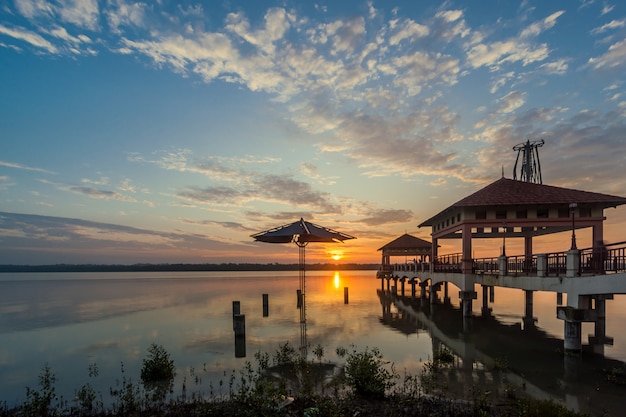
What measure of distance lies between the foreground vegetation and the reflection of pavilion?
0.60 metres

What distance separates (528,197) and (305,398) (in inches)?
701

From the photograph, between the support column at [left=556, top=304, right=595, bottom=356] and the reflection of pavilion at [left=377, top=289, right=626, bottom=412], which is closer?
the reflection of pavilion at [left=377, top=289, right=626, bottom=412]

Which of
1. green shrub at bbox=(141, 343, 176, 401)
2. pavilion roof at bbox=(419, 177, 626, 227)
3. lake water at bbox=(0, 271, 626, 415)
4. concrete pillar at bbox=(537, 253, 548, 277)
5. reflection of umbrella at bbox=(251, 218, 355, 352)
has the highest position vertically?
pavilion roof at bbox=(419, 177, 626, 227)

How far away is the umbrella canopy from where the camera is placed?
14375 mm

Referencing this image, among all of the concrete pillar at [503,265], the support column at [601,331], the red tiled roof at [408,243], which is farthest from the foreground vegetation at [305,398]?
the red tiled roof at [408,243]

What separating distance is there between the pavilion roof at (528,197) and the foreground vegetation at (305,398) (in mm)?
12258

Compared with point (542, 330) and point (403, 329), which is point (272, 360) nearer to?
point (403, 329)

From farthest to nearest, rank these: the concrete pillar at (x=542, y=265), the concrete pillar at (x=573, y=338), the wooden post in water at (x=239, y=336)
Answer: the concrete pillar at (x=542, y=265), the wooden post in water at (x=239, y=336), the concrete pillar at (x=573, y=338)

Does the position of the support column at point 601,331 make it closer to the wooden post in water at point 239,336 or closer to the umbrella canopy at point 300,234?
the umbrella canopy at point 300,234

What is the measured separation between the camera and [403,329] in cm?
1858

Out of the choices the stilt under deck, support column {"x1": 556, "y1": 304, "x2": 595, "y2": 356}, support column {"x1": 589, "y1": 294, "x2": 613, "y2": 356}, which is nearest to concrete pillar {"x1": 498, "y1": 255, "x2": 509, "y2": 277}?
the stilt under deck

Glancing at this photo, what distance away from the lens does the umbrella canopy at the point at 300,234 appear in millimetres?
14375

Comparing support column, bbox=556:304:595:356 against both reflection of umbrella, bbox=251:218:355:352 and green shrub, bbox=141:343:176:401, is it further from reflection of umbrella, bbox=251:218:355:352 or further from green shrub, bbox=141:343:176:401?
green shrub, bbox=141:343:176:401

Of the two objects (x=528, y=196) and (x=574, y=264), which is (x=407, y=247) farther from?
→ (x=574, y=264)
